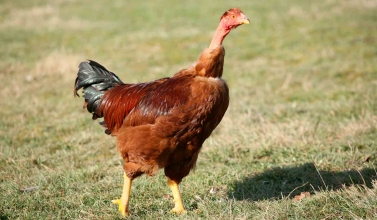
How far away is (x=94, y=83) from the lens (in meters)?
5.27

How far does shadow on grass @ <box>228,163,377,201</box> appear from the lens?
5225 mm

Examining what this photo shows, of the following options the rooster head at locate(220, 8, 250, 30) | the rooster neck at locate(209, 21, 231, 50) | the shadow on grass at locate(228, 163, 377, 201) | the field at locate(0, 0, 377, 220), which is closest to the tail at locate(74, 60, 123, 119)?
the field at locate(0, 0, 377, 220)

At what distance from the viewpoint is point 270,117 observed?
7.86 meters

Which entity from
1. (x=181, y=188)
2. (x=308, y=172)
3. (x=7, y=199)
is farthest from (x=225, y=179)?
(x=7, y=199)

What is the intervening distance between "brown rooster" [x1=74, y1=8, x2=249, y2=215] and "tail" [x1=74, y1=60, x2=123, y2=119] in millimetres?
271

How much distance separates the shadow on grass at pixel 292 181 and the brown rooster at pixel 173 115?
883 mm

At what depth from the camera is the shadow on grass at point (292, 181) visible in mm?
5225

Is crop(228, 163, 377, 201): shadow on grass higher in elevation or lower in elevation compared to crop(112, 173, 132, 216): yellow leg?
lower

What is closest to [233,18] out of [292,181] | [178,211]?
[178,211]

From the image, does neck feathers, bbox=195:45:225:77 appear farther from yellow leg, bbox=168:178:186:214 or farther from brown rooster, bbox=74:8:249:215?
yellow leg, bbox=168:178:186:214

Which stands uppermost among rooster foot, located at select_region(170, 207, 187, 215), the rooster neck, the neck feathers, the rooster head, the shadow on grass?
the rooster head

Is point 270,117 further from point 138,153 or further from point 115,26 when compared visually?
point 115,26

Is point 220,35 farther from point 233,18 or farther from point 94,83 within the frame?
point 94,83

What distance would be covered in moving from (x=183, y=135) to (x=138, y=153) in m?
0.52
